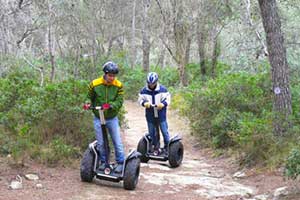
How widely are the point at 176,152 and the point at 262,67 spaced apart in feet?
17.2

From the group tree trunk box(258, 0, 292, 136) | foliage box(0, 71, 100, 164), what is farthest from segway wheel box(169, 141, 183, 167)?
tree trunk box(258, 0, 292, 136)

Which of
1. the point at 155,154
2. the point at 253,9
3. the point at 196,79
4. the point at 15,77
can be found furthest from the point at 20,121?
the point at 196,79

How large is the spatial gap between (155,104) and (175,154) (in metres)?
1.07

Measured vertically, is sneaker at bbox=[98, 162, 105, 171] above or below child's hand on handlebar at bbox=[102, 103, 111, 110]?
below

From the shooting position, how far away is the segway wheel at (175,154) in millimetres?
9039

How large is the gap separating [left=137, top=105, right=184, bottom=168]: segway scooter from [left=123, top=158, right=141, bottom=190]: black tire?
2168mm

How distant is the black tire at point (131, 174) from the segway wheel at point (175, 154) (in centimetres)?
215

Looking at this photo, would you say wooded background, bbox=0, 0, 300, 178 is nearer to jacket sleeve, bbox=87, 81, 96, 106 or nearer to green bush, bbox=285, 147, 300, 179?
jacket sleeve, bbox=87, 81, 96, 106

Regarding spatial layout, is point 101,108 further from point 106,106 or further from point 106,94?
point 106,94

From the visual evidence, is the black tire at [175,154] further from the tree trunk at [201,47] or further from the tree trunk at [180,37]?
the tree trunk at [201,47]

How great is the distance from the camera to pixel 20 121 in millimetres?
8273

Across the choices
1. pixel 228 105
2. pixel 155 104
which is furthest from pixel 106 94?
pixel 228 105

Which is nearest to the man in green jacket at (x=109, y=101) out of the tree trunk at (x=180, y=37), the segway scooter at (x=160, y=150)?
the segway scooter at (x=160, y=150)

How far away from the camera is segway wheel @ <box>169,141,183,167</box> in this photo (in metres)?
9.04
